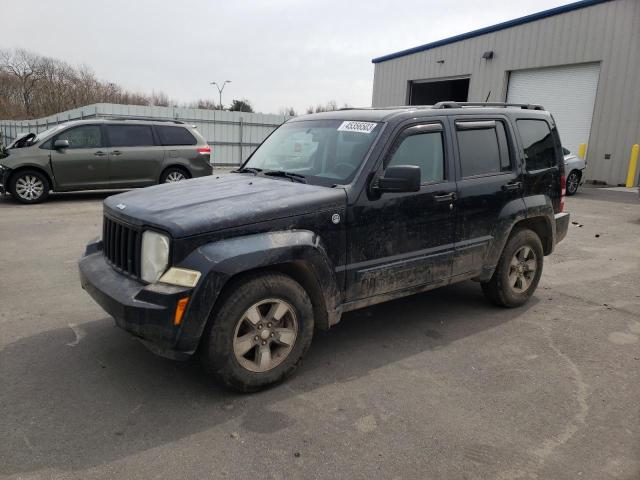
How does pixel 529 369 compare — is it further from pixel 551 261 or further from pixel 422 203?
pixel 551 261

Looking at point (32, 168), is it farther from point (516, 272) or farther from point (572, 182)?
point (572, 182)

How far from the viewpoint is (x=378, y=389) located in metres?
3.50

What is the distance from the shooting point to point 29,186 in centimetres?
1111

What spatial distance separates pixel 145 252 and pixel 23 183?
31.2 feet

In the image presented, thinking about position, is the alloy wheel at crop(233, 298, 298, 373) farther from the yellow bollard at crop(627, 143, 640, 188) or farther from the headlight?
the yellow bollard at crop(627, 143, 640, 188)

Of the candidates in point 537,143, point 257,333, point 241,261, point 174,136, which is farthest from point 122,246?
point 174,136

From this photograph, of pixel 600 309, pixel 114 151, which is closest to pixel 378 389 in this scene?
pixel 600 309

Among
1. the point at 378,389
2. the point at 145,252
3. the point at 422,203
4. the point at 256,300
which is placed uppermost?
the point at 422,203

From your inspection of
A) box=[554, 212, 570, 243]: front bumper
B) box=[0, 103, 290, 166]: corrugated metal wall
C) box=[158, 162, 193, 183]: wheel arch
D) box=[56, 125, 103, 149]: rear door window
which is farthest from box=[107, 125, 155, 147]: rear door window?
box=[0, 103, 290, 166]: corrugated metal wall

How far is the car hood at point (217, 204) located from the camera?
318 cm

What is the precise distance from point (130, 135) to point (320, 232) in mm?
9770

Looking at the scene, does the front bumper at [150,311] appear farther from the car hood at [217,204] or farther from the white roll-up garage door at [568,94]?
the white roll-up garage door at [568,94]

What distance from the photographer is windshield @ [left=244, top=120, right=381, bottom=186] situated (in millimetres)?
3959

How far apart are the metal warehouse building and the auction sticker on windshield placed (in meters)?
15.6
